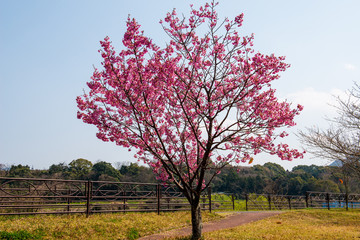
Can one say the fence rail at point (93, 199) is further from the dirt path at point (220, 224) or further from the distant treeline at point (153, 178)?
the distant treeline at point (153, 178)

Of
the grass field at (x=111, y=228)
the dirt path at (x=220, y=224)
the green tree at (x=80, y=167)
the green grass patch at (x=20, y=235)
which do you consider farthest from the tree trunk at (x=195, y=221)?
the green tree at (x=80, y=167)

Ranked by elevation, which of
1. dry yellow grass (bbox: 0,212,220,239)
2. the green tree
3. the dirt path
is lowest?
the dirt path

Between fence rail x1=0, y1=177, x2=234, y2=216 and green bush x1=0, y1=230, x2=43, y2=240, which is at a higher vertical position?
fence rail x1=0, y1=177, x2=234, y2=216

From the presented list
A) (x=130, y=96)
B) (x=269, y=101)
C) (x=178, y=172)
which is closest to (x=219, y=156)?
(x=178, y=172)

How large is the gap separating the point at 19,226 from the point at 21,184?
2372 cm

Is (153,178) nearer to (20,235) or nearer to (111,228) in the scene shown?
(111,228)

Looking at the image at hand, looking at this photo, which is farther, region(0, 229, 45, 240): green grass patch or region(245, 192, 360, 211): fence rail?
region(245, 192, 360, 211): fence rail

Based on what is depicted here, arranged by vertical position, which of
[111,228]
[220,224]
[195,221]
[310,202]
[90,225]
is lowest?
[310,202]

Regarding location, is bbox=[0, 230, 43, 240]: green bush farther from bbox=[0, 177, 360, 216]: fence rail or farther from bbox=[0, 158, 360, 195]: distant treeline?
bbox=[0, 158, 360, 195]: distant treeline

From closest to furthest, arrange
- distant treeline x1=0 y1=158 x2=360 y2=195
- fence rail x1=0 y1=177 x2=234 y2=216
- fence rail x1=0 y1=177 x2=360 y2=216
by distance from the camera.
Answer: fence rail x1=0 y1=177 x2=360 y2=216 < fence rail x1=0 y1=177 x2=234 y2=216 < distant treeline x1=0 y1=158 x2=360 y2=195

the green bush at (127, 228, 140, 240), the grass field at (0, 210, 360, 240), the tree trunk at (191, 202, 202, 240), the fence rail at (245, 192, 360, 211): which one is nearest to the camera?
the grass field at (0, 210, 360, 240)

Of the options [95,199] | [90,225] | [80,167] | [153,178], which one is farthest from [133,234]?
[80,167]

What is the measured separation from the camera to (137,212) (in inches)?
535

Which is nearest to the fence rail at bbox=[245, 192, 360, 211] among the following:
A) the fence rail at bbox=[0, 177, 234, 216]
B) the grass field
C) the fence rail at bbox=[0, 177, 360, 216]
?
the fence rail at bbox=[0, 177, 360, 216]
